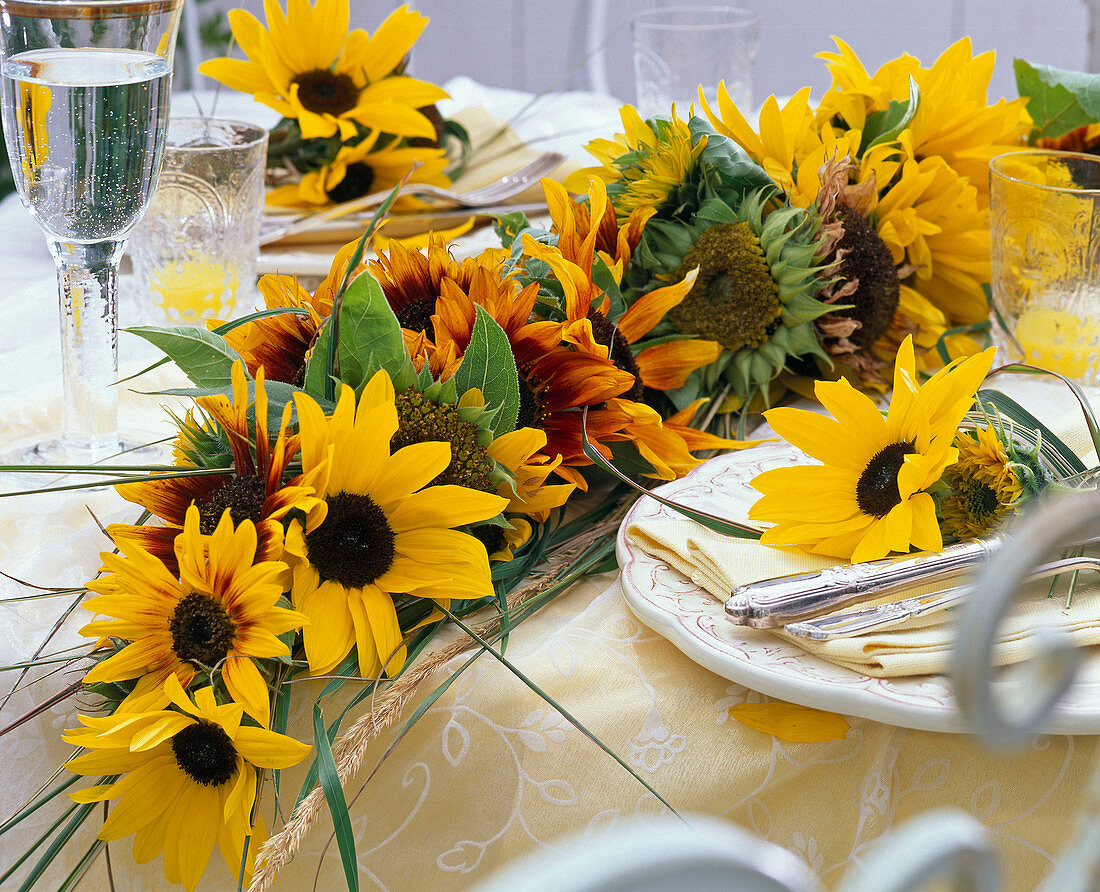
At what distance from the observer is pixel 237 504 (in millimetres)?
389

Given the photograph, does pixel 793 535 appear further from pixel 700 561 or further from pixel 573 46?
pixel 573 46

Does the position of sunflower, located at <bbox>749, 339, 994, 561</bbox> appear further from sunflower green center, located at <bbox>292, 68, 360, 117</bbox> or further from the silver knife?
sunflower green center, located at <bbox>292, 68, 360, 117</bbox>

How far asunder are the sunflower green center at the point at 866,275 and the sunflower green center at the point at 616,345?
154 mm

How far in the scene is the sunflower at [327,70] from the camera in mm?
828

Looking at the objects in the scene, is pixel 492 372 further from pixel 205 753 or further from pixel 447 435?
pixel 205 753

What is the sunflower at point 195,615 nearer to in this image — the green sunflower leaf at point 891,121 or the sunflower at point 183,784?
the sunflower at point 183,784

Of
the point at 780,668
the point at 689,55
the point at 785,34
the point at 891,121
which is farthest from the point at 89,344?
the point at 785,34

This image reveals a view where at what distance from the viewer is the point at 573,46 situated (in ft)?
8.73

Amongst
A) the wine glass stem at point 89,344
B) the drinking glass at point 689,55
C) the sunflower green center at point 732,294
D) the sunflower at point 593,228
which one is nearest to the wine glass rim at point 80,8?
the wine glass stem at point 89,344

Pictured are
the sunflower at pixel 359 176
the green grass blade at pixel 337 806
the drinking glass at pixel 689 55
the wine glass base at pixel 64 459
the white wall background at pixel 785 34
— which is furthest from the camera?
the white wall background at pixel 785 34

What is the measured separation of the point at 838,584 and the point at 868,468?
0.23 feet

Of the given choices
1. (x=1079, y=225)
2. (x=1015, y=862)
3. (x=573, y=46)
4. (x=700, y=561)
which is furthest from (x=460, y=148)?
Result: (x=573, y=46)

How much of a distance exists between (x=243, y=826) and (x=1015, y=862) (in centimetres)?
28

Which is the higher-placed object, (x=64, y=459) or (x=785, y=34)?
(x=64, y=459)
